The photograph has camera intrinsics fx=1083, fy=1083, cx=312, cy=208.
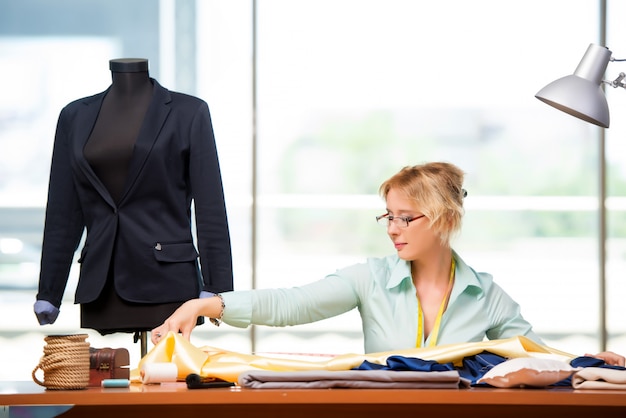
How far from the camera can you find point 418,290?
10.5ft

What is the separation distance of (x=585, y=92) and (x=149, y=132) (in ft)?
4.48

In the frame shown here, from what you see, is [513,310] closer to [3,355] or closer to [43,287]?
[43,287]

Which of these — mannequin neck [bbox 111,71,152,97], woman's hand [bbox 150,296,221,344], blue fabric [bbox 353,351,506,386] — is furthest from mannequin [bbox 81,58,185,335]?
blue fabric [bbox 353,351,506,386]

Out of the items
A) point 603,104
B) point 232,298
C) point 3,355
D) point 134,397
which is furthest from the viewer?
point 3,355

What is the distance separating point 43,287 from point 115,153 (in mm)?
524

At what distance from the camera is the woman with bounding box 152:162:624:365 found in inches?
123

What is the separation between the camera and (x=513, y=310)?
10.7 ft

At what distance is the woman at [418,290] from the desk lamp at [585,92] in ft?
1.39

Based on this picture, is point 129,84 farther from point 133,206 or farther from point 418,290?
point 418,290

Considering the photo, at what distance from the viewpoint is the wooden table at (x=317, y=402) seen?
7.35 feet

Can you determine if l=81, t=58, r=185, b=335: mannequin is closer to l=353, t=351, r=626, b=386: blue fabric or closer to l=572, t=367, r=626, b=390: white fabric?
l=353, t=351, r=626, b=386: blue fabric

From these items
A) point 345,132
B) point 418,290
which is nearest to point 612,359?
point 418,290

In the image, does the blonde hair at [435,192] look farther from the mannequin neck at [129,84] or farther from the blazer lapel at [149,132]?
the mannequin neck at [129,84]

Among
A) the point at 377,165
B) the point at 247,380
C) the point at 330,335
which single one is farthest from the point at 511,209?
the point at 247,380
